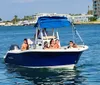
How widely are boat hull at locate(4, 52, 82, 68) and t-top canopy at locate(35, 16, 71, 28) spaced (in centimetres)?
211

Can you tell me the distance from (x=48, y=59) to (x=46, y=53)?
623 mm

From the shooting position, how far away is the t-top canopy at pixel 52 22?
94.2ft

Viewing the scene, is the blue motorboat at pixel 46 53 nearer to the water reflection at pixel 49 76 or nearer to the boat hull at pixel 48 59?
Result: the boat hull at pixel 48 59

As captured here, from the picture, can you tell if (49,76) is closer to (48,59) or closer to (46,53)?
(46,53)

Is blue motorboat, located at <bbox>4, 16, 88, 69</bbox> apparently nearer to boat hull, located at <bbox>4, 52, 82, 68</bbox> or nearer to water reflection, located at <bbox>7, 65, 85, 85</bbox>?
boat hull, located at <bbox>4, 52, 82, 68</bbox>

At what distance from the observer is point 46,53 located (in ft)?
89.1

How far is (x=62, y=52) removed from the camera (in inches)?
1061

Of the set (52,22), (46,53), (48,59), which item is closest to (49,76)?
(46,53)

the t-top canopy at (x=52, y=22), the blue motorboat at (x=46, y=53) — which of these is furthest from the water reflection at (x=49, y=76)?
the t-top canopy at (x=52, y=22)

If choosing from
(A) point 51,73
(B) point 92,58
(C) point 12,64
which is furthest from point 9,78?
(B) point 92,58

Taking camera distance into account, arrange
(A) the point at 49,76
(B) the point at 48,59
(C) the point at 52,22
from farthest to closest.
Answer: (C) the point at 52,22
(B) the point at 48,59
(A) the point at 49,76

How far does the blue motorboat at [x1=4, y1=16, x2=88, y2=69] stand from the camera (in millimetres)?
27156

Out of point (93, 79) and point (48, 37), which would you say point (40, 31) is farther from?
point (93, 79)

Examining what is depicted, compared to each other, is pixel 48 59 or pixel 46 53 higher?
pixel 46 53
